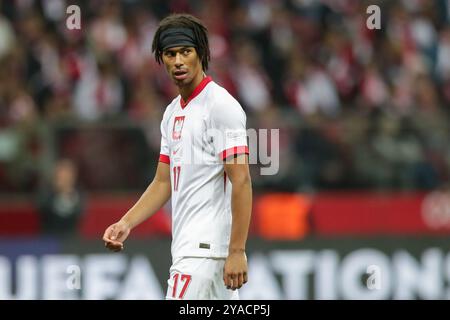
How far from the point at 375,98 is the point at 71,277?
5.27 m

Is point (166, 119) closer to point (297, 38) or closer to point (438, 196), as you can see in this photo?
point (438, 196)

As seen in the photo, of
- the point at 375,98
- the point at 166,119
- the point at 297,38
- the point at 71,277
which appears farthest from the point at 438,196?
the point at 166,119

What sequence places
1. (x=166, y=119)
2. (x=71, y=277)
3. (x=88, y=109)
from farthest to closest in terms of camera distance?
(x=88, y=109), (x=71, y=277), (x=166, y=119)

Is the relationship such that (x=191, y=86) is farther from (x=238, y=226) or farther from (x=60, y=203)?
(x=60, y=203)

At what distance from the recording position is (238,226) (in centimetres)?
616

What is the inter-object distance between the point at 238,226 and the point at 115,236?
78cm

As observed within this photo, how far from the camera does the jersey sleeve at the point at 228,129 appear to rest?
20.5 feet

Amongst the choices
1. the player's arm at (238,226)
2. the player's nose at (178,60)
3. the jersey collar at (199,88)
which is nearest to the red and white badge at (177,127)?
the jersey collar at (199,88)

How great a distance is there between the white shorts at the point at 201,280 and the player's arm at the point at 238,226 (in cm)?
28

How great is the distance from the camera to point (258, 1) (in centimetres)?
1645

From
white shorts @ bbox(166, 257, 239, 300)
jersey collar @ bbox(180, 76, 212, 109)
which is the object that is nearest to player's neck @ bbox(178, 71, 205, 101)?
jersey collar @ bbox(180, 76, 212, 109)

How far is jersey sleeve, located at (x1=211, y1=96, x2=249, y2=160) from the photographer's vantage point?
6.25m

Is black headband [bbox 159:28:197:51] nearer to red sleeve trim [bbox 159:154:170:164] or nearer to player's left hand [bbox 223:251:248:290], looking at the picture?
red sleeve trim [bbox 159:154:170:164]

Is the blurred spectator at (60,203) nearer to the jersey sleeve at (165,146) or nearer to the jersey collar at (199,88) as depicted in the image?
the jersey sleeve at (165,146)
